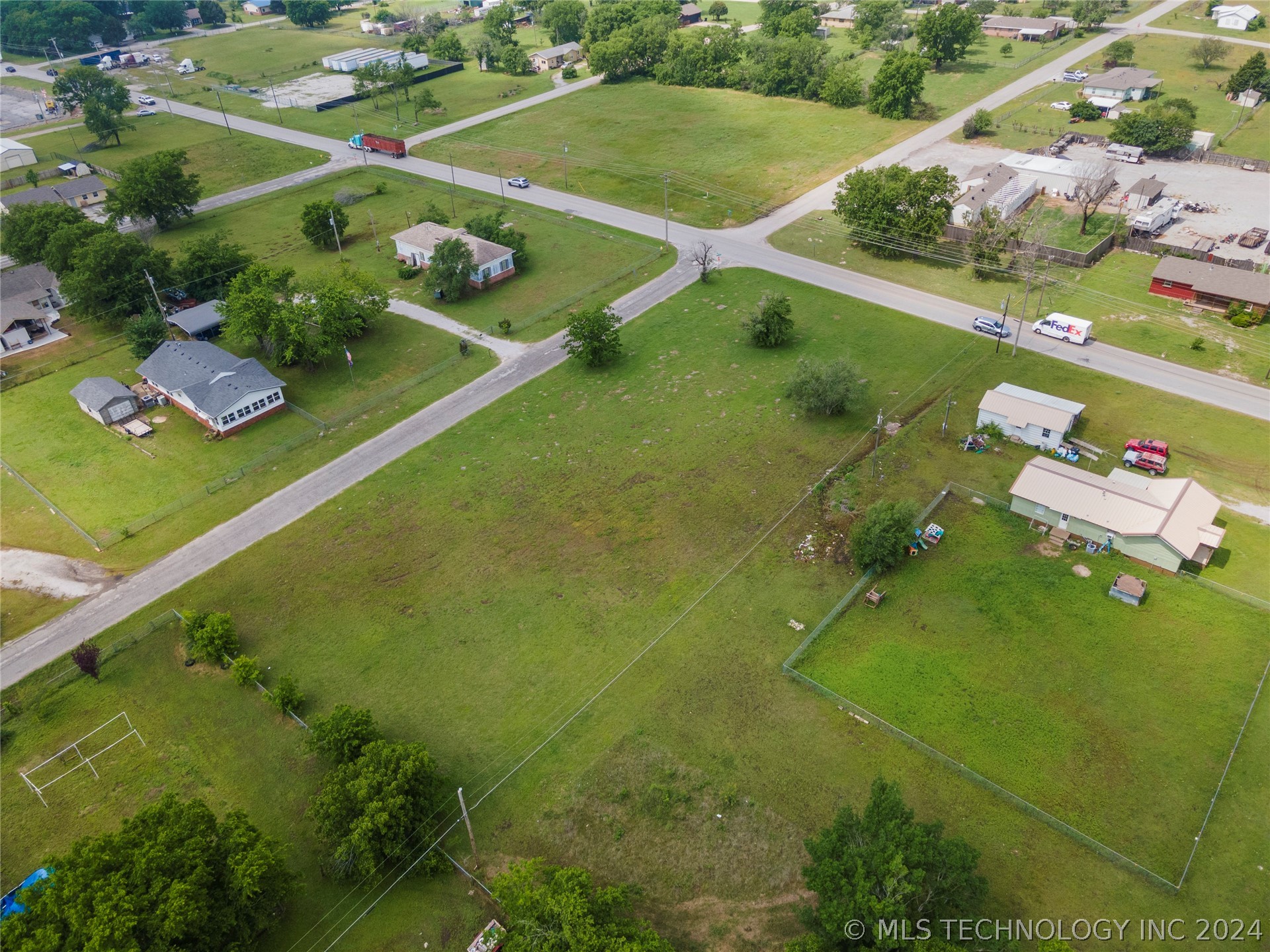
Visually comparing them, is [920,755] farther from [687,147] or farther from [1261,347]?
[687,147]

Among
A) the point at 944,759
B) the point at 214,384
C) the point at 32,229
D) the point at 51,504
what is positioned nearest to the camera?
the point at 944,759

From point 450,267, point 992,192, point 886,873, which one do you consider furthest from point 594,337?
point 992,192

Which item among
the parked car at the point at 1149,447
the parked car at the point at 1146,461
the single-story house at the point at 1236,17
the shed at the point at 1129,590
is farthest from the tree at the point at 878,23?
the shed at the point at 1129,590

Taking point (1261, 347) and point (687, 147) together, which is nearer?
point (1261, 347)

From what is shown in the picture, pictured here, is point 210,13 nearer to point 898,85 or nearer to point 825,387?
point 898,85

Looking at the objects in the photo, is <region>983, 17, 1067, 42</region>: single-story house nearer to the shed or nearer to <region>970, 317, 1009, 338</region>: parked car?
<region>970, 317, 1009, 338</region>: parked car

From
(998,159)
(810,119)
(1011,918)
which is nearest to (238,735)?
(1011,918)

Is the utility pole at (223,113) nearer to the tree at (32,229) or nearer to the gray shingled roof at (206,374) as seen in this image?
the tree at (32,229)
